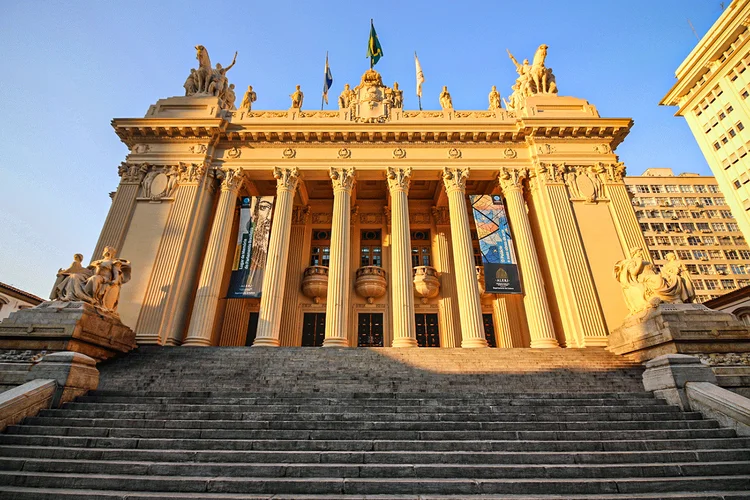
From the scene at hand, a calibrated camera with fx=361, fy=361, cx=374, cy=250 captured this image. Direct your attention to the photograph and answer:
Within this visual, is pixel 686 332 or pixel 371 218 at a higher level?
pixel 371 218

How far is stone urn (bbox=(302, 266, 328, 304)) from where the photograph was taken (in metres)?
19.4

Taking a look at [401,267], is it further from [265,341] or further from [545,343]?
[545,343]

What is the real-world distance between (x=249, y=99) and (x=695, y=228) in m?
57.9

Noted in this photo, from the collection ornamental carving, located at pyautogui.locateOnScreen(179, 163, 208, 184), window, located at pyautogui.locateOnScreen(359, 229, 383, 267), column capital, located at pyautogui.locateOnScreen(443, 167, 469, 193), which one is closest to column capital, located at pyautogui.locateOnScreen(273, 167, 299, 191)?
ornamental carving, located at pyautogui.locateOnScreen(179, 163, 208, 184)

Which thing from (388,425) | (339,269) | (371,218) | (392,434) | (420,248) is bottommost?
(392,434)

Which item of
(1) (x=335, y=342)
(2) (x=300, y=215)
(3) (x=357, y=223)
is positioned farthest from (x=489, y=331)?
(2) (x=300, y=215)

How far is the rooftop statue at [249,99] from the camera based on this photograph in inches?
787

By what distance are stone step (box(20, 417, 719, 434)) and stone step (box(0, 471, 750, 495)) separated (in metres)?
1.74

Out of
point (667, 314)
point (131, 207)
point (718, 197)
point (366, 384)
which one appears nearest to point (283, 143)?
point (131, 207)

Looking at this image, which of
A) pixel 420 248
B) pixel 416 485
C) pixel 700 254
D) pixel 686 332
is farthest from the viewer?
pixel 700 254

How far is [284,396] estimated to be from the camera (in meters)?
7.79

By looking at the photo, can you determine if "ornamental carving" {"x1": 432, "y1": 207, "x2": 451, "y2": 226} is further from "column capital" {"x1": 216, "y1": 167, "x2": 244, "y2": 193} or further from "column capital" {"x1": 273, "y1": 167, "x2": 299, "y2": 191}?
"column capital" {"x1": 216, "y1": 167, "x2": 244, "y2": 193}

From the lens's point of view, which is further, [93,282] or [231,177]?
[231,177]

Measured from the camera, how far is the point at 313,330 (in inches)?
757
